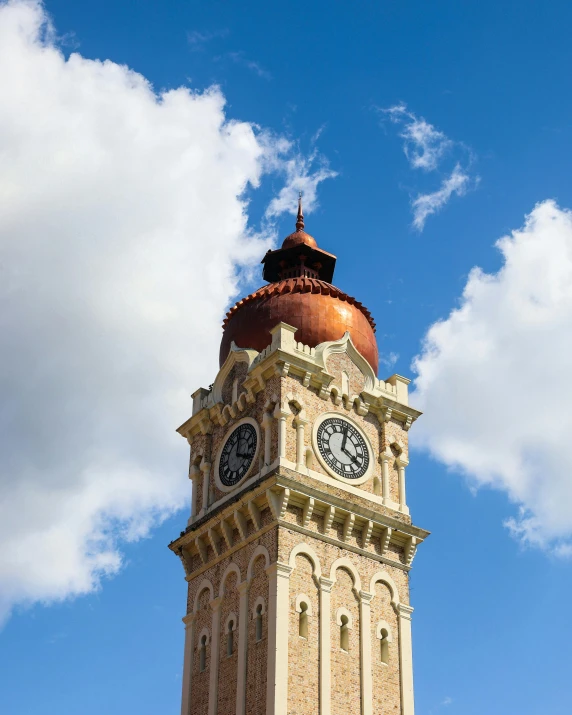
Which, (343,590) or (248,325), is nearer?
(343,590)

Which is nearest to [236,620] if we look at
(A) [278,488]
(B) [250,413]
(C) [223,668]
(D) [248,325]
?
(C) [223,668]

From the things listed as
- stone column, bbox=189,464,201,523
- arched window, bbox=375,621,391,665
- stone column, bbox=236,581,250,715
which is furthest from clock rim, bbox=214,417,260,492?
arched window, bbox=375,621,391,665

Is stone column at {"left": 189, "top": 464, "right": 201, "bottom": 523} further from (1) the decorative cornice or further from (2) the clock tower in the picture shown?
(1) the decorative cornice

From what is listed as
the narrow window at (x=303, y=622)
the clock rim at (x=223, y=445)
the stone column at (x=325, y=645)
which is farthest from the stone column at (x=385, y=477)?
the narrow window at (x=303, y=622)

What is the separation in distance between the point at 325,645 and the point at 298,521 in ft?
18.4

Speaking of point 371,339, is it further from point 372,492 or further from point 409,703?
point 409,703

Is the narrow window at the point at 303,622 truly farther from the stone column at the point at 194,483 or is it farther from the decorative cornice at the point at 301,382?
the decorative cornice at the point at 301,382

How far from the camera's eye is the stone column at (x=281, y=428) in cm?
5528

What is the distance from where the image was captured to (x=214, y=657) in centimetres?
5431

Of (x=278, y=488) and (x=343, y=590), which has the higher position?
(x=278, y=488)

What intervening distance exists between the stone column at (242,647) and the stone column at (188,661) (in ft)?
13.8

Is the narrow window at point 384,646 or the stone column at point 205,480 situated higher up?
the stone column at point 205,480

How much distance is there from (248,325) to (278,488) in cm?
1106

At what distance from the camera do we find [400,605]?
184 feet
